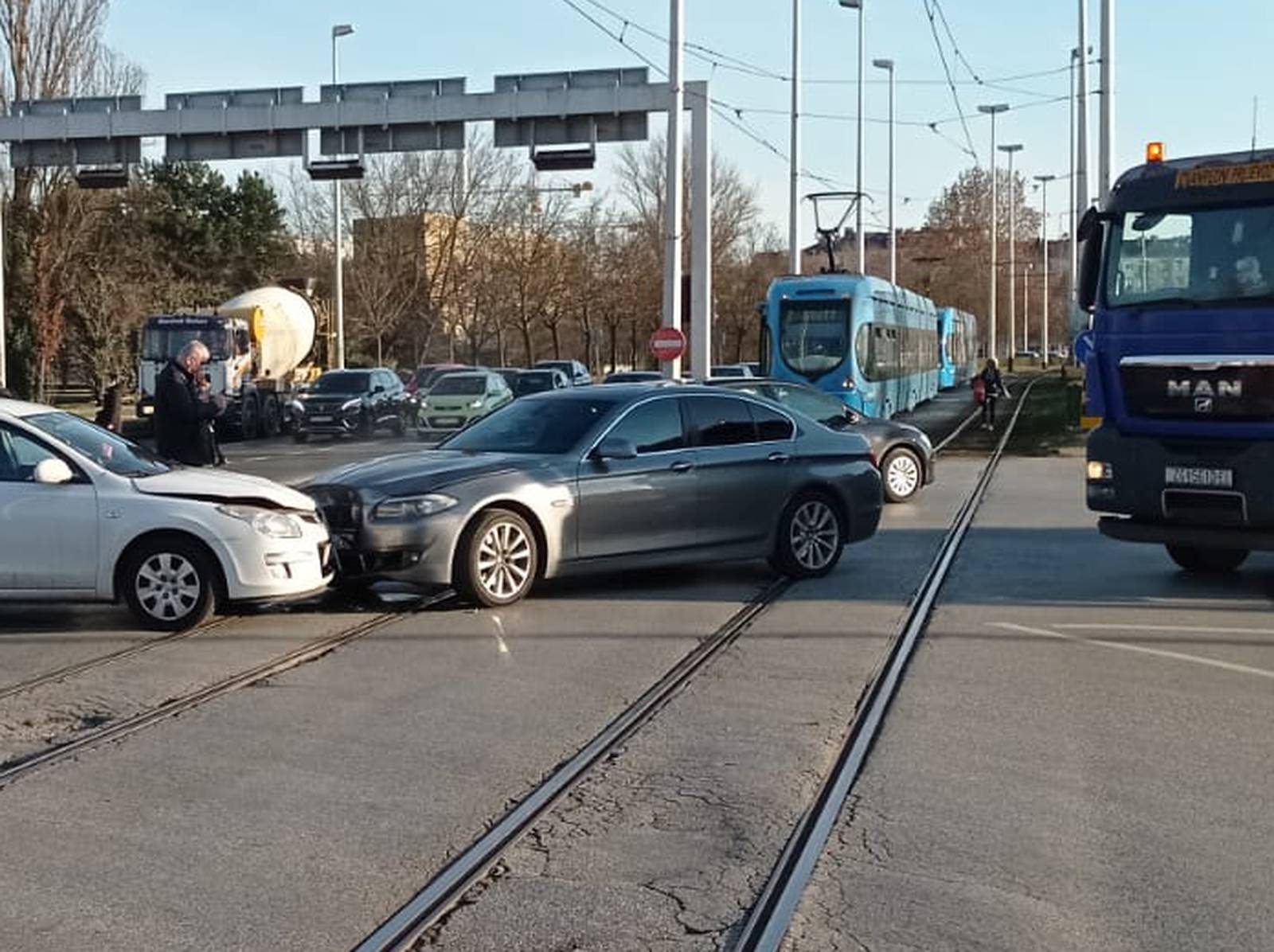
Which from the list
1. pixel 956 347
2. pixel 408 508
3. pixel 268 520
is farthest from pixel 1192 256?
pixel 956 347

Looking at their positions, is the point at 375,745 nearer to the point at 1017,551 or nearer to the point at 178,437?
the point at 178,437

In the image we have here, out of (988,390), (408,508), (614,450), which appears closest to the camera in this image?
(408,508)

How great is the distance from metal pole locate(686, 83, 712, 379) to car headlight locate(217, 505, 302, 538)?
1880 cm

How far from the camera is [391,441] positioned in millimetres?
35281

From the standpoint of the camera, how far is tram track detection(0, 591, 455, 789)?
22.2ft

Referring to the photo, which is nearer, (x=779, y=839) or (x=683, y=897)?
(x=683, y=897)

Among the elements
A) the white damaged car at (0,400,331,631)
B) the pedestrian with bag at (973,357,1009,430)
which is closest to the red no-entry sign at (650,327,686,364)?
the pedestrian with bag at (973,357,1009,430)

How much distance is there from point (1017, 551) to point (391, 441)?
75.6 feet

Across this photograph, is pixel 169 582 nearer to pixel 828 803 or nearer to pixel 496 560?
pixel 496 560

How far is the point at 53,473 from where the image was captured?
9789mm

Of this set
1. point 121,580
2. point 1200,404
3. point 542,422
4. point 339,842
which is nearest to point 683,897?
point 339,842

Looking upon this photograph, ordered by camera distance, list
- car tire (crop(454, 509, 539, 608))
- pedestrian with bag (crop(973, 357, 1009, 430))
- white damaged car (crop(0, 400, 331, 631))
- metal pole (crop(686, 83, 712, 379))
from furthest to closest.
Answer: pedestrian with bag (crop(973, 357, 1009, 430)) < metal pole (crop(686, 83, 712, 379)) < car tire (crop(454, 509, 539, 608)) < white damaged car (crop(0, 400, 331, 631))

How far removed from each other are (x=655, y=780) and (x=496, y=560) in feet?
14.1

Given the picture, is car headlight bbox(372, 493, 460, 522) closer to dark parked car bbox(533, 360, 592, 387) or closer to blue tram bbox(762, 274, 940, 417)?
blue tram bbox(762, 274, 940, 417)
